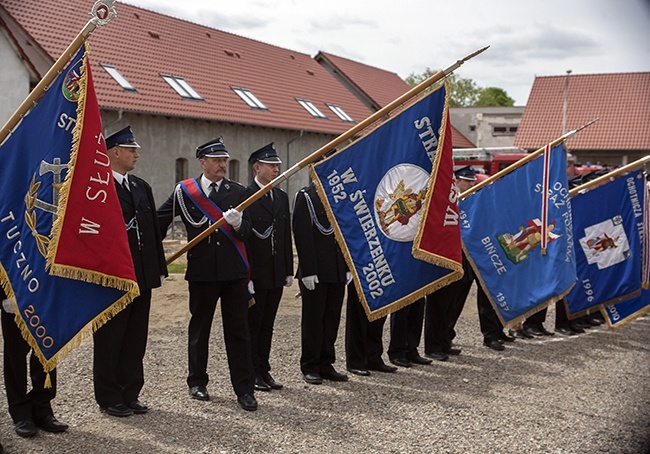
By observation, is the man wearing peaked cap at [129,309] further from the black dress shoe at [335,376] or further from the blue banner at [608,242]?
the blue banner at [608,242]

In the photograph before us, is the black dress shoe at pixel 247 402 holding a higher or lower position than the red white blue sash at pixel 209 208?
lower

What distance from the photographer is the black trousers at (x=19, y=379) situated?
198 inches

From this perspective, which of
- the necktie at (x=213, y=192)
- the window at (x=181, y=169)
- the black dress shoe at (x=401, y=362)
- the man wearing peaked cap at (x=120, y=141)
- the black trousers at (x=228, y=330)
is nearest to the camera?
the man wearing peaked cap at (x=120, y=141)

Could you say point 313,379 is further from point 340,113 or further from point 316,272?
point 340,113

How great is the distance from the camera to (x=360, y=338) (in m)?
7.17

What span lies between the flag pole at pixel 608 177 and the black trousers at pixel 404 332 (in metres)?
2.71

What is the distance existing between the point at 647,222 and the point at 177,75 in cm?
1742

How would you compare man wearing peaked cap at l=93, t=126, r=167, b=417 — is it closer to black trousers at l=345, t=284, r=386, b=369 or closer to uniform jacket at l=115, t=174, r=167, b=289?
uniform jacket at l=115, t=174, r=167, b=289

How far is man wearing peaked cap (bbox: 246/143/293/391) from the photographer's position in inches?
255

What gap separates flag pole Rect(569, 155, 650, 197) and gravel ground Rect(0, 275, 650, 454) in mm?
1966

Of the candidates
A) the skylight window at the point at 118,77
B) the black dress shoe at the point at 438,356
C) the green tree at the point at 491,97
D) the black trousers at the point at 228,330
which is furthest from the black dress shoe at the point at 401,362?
the green tree at the point at 491,97

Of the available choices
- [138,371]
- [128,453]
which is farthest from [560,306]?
[128,453]

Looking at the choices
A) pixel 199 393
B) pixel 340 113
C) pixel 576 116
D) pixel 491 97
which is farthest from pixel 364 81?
pixel 491 97

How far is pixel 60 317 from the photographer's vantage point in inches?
192
